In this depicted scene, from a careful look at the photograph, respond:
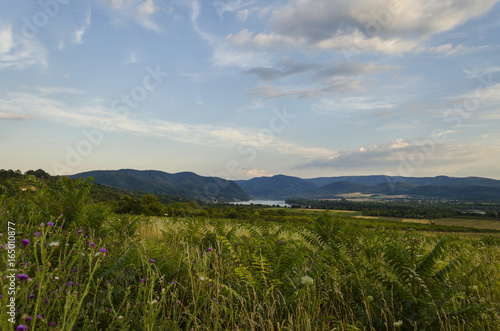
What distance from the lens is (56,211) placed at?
222 inches

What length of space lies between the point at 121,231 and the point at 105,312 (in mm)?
4202

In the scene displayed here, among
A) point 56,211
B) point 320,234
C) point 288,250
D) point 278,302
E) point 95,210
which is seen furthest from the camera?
point 320,234

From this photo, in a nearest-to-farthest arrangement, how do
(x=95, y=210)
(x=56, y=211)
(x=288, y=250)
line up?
(x=288, y=250), (x=56, y=211), (x=95, y=210)

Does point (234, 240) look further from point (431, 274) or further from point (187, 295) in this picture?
point (431, 274)

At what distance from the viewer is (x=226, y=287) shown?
3209 mm

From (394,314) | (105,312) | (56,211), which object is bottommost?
(394,314)

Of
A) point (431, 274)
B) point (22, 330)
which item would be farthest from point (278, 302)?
point (22, 330)

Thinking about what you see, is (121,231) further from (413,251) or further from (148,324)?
(413,251)

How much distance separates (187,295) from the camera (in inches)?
154

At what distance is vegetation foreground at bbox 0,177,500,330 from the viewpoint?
2576mm

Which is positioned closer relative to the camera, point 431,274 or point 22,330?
point 22,330

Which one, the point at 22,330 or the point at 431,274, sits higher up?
the point at 22,330

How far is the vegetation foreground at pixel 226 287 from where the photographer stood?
2576 mm

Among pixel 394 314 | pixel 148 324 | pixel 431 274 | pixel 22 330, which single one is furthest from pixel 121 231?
pixel 431 274
